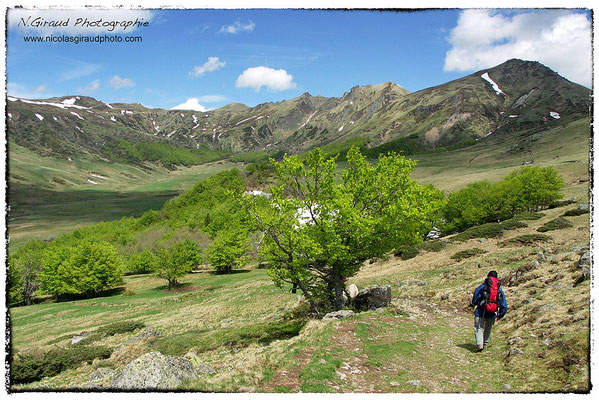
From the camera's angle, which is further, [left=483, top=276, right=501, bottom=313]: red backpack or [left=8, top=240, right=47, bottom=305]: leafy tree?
[left=8, top=240, right=47, bottom=305]: leafy tree

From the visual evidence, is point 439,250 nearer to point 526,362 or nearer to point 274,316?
point 274,316

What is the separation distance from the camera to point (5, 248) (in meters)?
6.79

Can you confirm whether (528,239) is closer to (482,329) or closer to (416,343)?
(482,329)

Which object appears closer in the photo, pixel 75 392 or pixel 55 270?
pixel 75 392

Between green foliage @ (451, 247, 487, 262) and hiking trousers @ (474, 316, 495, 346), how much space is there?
21.4m

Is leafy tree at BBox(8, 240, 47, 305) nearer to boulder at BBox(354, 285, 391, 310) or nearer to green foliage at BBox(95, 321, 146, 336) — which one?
green foliage at BBox(95, 321, 146, 336)

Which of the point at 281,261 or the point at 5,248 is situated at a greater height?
the point at 5,248

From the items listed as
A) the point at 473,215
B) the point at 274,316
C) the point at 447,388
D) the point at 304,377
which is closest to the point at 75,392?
the point at 304,377

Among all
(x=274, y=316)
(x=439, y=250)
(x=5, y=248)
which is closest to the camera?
(x=5, y=248)

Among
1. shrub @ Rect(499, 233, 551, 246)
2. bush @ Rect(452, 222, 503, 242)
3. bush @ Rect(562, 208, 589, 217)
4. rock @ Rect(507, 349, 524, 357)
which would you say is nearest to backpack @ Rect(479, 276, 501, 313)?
rock @ Rect(507, 349, 524, 357)

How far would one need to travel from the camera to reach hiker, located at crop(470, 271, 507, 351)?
11445mm

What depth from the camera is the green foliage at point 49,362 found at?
1438cm

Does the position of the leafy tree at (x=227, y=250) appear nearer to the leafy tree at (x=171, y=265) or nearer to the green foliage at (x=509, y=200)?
the leafy tree at (x=171, y=265)

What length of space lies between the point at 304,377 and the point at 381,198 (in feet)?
34.7
